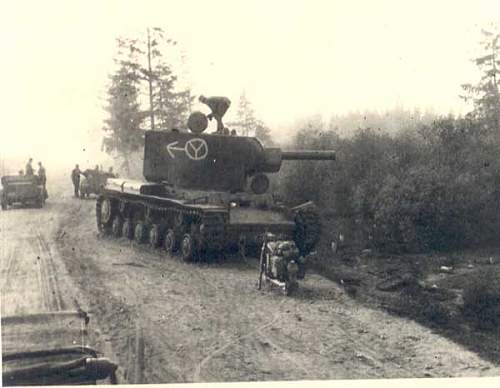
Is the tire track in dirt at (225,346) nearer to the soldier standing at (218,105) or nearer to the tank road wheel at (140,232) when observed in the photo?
the soldier standing at (218,105)

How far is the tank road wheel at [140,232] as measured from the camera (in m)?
15.2

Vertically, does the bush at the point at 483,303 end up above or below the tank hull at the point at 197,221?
below

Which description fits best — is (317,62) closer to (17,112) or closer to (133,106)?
(17,112)

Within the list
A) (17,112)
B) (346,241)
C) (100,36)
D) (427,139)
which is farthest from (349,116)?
(17,112)

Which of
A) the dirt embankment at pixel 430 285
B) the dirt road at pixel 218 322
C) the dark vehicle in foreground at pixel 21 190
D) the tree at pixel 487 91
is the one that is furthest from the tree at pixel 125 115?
the dirt embankment at pixel 430 285

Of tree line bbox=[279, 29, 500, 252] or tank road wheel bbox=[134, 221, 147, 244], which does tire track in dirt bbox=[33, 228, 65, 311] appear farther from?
tree line bbox=[279, 29, 500, 252]

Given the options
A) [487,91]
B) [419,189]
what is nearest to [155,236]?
[419,189]

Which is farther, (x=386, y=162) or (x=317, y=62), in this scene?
(x=386, y=162)

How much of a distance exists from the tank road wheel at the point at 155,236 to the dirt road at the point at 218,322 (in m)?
0.74

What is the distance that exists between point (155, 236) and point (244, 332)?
6387 mm

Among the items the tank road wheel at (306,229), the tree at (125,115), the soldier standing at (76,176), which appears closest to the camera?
the tank road wheel at (306,229)

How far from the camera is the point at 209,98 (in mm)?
14086

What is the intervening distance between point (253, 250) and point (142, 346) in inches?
254

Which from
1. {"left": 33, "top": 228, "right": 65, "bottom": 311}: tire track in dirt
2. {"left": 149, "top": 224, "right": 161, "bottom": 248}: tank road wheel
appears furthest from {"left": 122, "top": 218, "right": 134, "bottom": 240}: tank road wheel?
{"left": 33, "top": 228, "right": 65, "bottom": 311}: tire track in dirt
